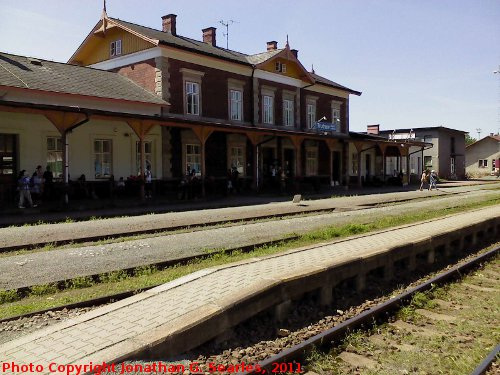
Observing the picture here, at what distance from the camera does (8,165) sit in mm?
16516

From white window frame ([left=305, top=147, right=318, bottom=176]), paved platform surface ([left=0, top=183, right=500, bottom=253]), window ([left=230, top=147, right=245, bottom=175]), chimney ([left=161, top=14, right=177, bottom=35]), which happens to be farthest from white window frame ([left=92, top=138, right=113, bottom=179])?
white window frame ([left=305, top=147, right=318, bottom=176])

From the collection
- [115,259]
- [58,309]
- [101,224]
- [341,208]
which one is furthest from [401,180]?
[58,309]

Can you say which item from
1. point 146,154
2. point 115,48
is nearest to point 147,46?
point 115,48

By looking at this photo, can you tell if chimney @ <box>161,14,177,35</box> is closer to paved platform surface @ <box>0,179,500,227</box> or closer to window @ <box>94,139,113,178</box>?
window @ <box>94,139,113,178</box>

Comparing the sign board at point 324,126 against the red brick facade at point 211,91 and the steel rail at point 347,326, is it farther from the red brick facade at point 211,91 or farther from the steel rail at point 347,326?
the steel rail at point 347,326

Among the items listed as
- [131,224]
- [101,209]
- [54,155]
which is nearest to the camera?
[131,224]

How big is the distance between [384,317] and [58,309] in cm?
384

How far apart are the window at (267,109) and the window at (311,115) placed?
403 cm

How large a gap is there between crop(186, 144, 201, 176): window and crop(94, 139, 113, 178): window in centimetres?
410

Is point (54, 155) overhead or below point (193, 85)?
below

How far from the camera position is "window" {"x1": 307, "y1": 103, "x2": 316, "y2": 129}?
31.2 m

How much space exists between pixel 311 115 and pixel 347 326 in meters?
27.4

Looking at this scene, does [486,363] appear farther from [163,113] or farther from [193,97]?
[193,97]

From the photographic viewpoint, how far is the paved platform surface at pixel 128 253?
23.0 ft
